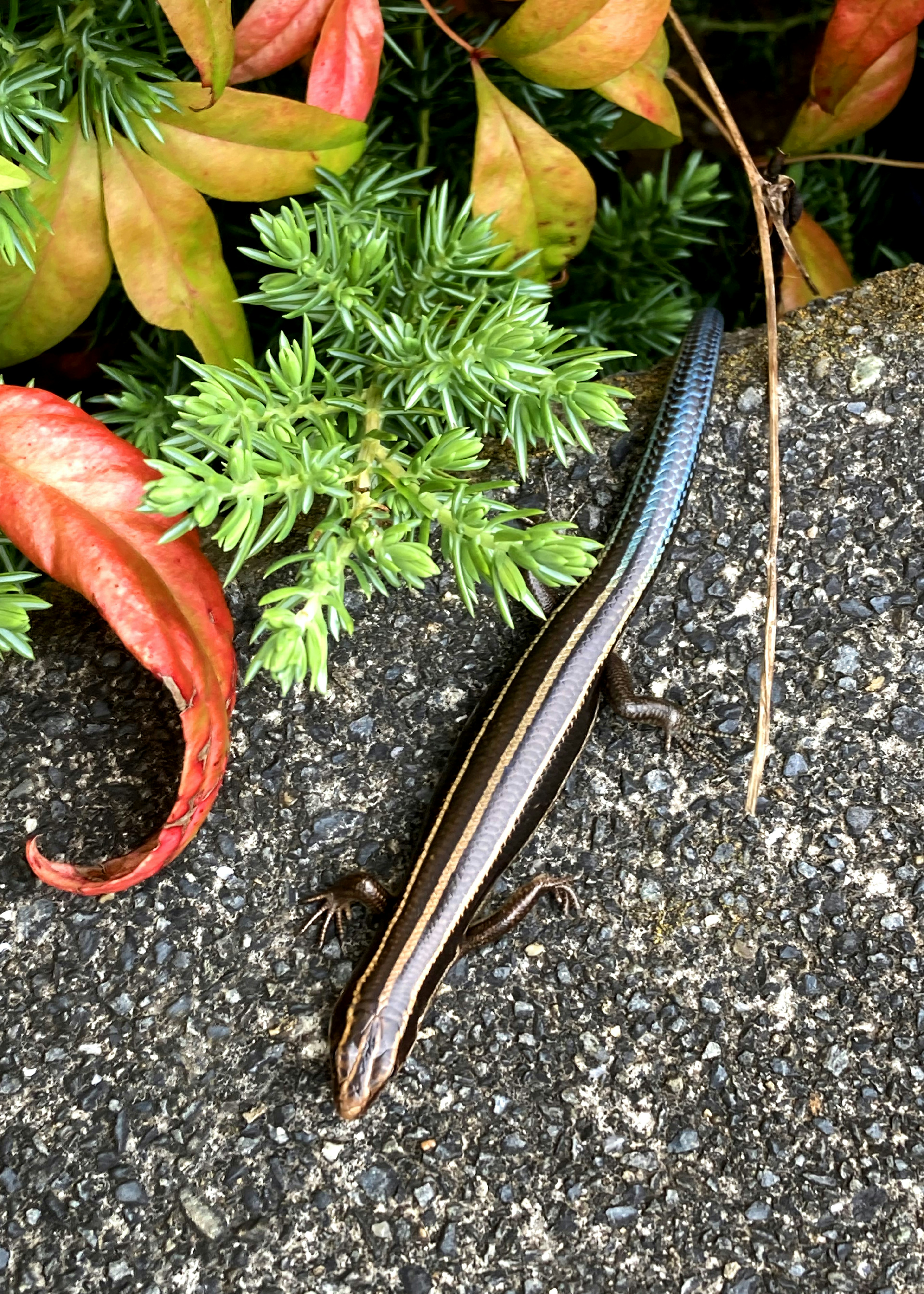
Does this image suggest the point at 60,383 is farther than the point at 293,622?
Yes

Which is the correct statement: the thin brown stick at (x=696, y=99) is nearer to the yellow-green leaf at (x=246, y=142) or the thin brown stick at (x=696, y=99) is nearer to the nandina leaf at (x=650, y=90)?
the nandina leaf at (x=650, y=90)

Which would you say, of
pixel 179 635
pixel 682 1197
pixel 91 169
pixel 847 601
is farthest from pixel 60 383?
pixel 682 1197

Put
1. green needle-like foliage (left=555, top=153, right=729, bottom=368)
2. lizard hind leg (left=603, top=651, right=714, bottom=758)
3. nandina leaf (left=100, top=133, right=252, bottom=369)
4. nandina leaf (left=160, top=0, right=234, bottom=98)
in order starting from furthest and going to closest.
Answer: green needle-like foliage (left=555, top=153, right=729, bottom=368) < lizard hind leg (left=603, top=651, right=714, bottom=758) < nandina leaf (left=100, top=133, right=252, bottom=369) < nandina leaf (left=160, top=0, right=234, bottom=98)

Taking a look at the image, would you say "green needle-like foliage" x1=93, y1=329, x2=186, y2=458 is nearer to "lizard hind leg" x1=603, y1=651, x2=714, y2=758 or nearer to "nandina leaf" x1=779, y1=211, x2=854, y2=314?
"lizard hind leg" x1=603, y1=651, x2=714, y2=758

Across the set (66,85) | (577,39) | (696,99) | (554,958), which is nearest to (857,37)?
(696,99)

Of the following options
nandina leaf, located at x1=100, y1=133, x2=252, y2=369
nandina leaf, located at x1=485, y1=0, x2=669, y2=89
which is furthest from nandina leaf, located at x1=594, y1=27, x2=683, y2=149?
nandina leaf, located at x1=100, y1=133, x2=252, y2=369

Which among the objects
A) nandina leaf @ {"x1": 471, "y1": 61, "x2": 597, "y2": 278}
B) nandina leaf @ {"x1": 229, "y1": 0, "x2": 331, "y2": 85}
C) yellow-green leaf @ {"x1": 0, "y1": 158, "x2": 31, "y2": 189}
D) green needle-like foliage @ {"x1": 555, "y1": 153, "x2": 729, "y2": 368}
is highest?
nandina leaf @ {"x1": 229, "y1": 0, "x2": 331, "y2": 85}

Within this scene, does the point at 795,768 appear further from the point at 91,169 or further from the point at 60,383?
the point at 60,383
